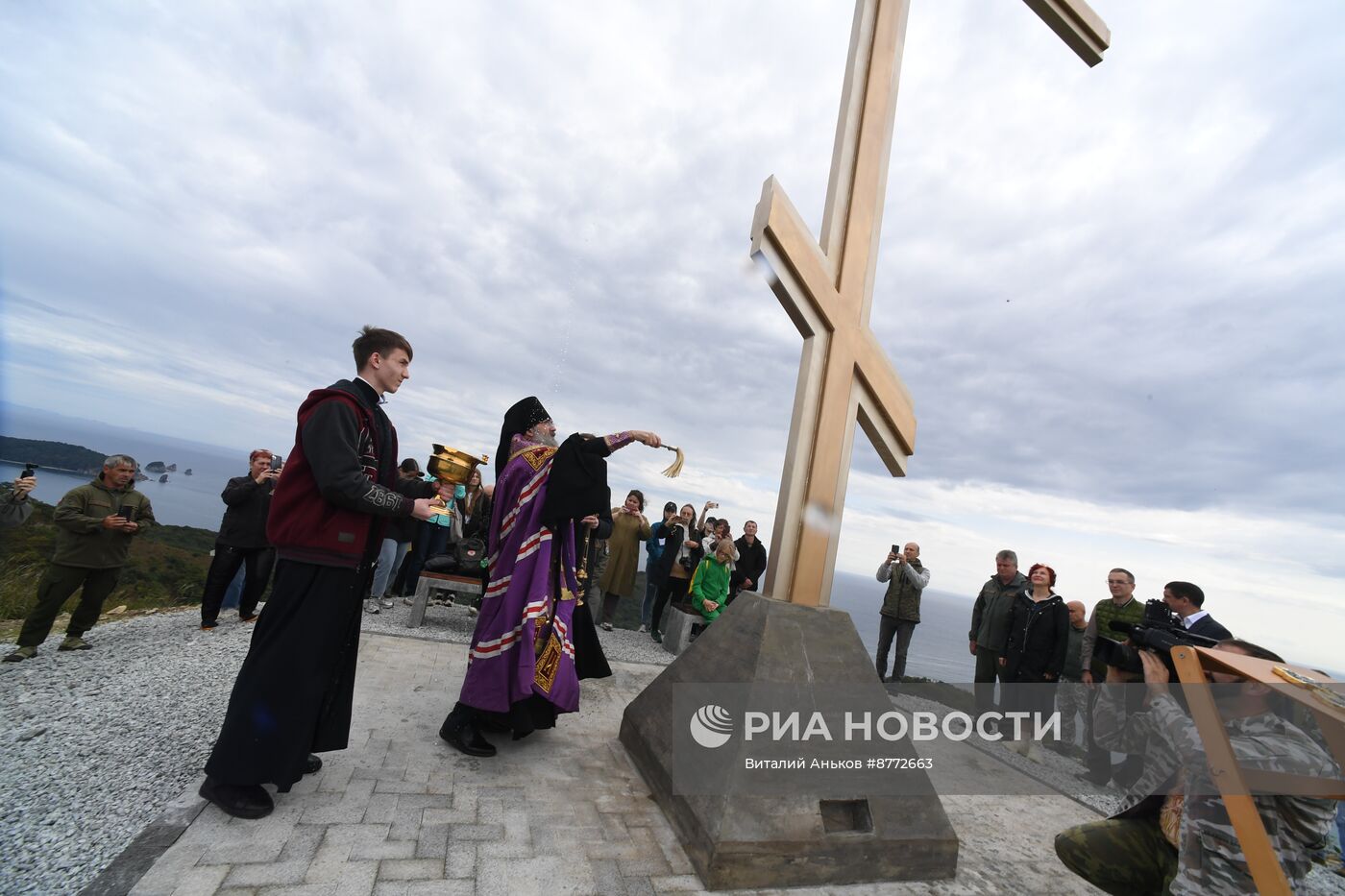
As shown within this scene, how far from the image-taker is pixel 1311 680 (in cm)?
186

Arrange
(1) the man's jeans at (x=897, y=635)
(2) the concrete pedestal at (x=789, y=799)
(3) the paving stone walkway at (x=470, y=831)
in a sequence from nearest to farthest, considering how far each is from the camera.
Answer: (3) the paving stone walkway at (x=470, y=831)
(2) the concrete pedestal at (x=789, y=799)
(1) the man's jeans at (x=897, y=635)

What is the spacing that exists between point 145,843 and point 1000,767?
5.55m

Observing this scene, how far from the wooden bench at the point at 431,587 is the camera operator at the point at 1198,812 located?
5.91 m

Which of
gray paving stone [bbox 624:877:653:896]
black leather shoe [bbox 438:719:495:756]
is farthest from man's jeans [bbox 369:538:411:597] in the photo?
gray paving stone [bbox 624:877:653:896]

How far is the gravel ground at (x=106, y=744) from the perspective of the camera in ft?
7.22

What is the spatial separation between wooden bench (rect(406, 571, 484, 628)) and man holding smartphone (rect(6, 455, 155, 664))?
2.54 metres

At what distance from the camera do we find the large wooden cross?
342 centimetres

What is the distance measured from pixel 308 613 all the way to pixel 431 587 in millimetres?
4454

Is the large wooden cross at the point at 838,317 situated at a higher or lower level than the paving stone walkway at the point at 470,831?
higher

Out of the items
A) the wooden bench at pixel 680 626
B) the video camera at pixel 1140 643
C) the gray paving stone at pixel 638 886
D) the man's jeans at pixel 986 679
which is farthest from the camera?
the wooden bench at pixel 680 626

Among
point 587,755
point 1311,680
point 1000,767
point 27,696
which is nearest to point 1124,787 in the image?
point 1000,767

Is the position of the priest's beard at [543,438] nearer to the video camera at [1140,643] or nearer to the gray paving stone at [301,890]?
the gray paving stone at [301,890]

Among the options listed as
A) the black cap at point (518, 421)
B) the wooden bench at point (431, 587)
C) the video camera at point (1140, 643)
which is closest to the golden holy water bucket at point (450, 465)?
the black cap at point (518, 421)

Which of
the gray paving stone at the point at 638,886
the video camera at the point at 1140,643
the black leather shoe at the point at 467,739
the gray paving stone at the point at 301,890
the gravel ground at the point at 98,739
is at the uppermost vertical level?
the video camera at the point at 1140,643
